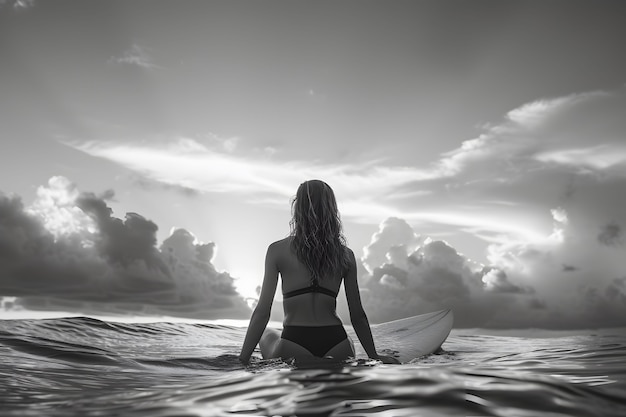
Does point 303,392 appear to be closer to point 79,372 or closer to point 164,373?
point 164,373

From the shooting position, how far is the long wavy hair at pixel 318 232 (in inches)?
203

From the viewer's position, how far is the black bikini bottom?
5.18 m

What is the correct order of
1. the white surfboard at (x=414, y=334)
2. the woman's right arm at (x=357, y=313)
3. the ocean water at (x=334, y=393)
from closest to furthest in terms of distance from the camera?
1. the ocean water at (x=334, y=393)
2. the woman's right arm at (x=357, y=313)
3. the white surfboard at (x=414, y=334)

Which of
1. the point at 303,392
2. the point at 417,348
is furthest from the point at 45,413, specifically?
the point at 417,348

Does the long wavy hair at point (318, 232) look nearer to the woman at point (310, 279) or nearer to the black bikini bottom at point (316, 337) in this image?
the woman at point (310, 279)

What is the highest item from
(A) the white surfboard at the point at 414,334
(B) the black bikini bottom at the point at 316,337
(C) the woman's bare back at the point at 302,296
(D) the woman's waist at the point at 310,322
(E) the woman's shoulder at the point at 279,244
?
(E) the woman's shoulder at the point at 279,244

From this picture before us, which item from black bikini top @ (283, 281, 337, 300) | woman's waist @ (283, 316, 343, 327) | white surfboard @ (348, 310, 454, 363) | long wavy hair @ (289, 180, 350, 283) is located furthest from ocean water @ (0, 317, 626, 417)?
white surfboard @ (348, 310, 454, 363)

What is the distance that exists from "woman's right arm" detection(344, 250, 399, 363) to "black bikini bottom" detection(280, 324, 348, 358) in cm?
30

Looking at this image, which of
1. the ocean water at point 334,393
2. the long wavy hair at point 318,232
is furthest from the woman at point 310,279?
the ocean water at point 334,393

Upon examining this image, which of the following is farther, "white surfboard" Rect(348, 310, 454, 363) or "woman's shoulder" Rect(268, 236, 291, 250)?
"white surfboard" Rect(348, 310, 454, 363)

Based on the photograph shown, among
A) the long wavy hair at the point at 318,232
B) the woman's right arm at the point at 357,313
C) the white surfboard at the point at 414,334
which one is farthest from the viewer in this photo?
the white surfboard at the point at 414,334

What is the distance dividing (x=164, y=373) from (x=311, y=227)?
2.80 metres

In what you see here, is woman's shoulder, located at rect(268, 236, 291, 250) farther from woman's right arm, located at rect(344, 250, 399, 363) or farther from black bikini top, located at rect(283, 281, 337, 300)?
woman's right arm, located at rect(344, 250, 399, 363)

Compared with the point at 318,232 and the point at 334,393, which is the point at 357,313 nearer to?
the point at 318,232
